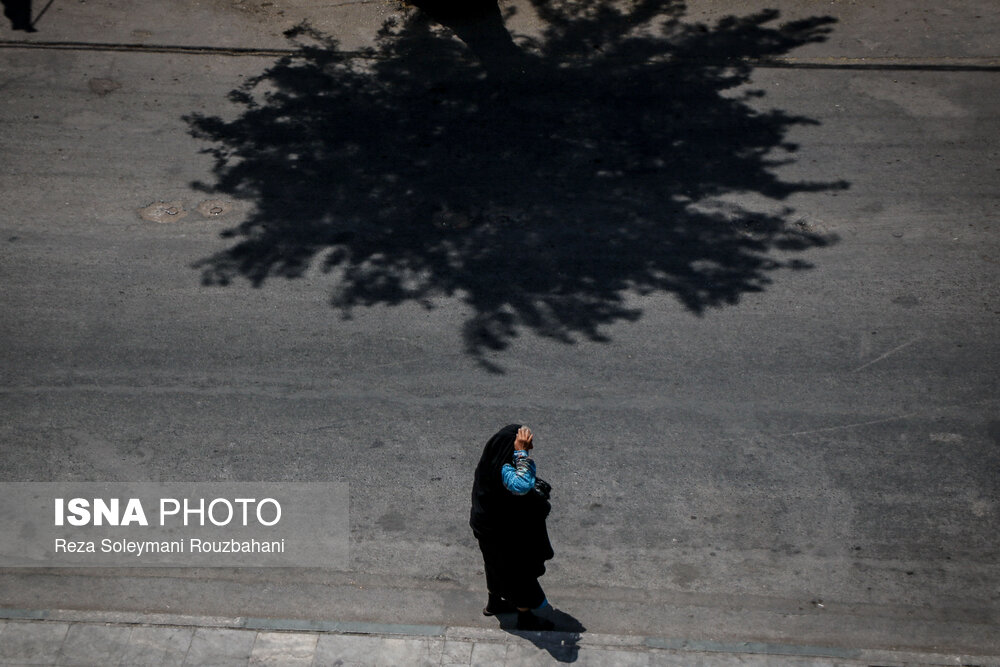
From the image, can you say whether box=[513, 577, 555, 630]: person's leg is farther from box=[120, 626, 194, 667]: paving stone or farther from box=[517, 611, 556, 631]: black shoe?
box=[120, 626, 194, 667]: paving stone

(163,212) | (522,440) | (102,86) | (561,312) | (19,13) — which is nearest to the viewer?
(522,440)

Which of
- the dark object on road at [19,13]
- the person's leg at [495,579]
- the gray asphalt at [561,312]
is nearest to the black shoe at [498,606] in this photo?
the person's leg at [495,579]

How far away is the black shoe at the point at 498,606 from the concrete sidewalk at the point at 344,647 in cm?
13

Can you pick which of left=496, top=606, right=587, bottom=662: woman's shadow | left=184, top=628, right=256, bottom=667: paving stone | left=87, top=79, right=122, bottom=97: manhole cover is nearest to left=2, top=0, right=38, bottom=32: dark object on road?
left=87, top=79, right=122, bottom=97: manhole cover

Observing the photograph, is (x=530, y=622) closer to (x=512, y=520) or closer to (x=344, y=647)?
(x=512, y=520)

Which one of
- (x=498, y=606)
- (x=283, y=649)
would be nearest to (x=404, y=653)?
(x=498, y=606)

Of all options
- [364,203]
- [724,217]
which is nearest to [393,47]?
[364,203]

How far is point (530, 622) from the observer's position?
633 cm

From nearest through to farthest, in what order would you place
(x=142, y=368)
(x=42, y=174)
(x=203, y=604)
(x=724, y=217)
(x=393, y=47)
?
1. (x=203, y=604)
2. (x=142, y=368)
3. (x=724, y=217)
4. (x=42, y=174)
5. (x=393, y=47)

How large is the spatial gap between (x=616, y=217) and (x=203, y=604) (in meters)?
5.68

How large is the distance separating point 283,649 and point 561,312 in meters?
4.04

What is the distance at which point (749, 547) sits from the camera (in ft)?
22.4

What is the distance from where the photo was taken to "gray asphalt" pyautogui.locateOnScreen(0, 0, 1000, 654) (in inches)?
267

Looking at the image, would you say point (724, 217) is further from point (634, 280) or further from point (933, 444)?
point (933, 444)
